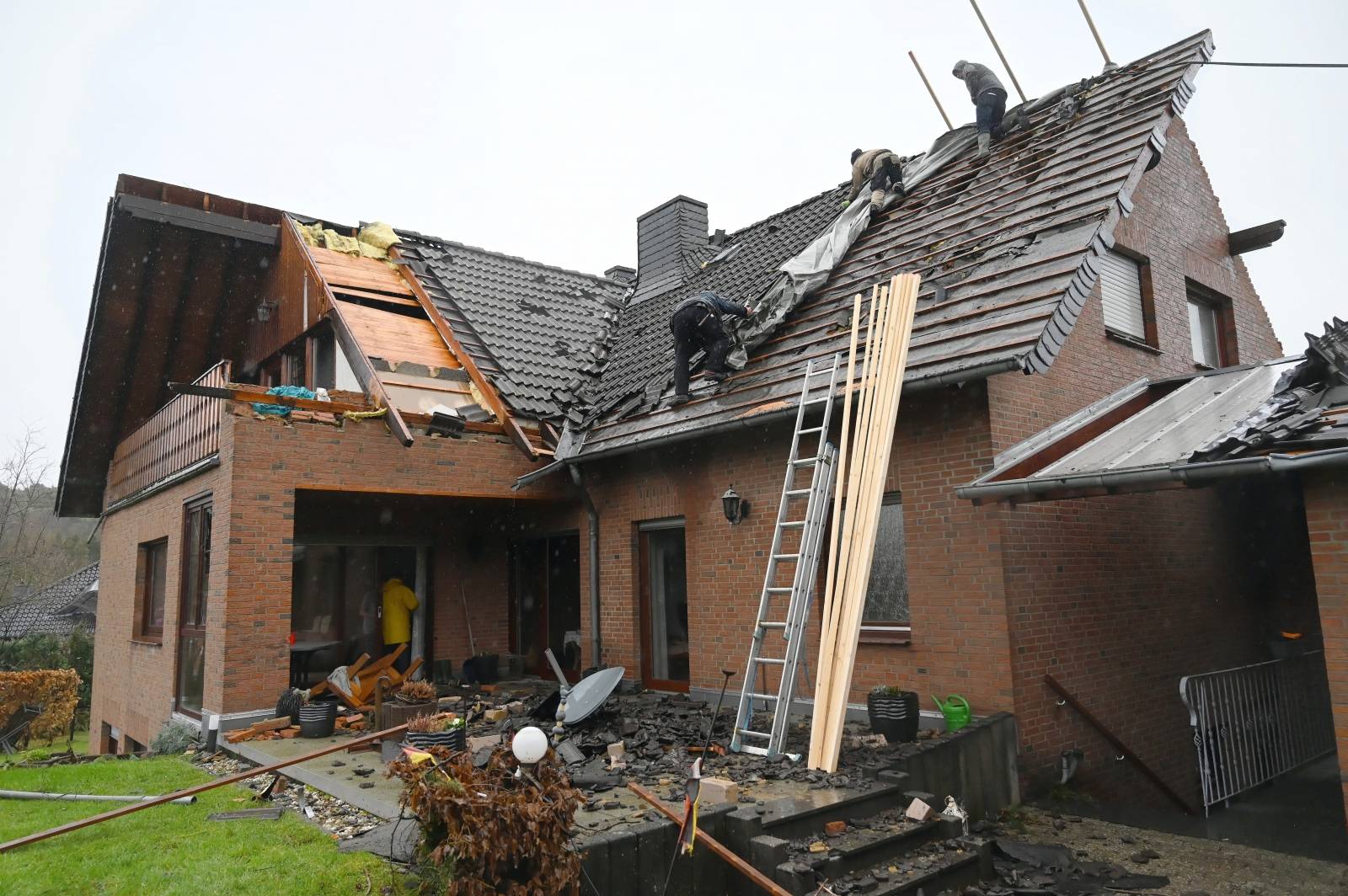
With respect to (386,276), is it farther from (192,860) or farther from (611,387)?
(192,860)

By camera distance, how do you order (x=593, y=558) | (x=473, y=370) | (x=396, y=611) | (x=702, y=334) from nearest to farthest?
(x=702, y=334) → (x=593, y=558) → (x=473, y=370) → (x=396, y=611)

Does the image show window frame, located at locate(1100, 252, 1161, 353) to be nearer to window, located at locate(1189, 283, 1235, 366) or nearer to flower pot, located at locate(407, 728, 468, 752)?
window, located at locate(1189, 283, 1235, 366)

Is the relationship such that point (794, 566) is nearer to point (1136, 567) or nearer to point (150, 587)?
point (1136, 567)

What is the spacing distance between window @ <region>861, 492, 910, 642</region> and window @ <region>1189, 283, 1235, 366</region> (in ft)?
17.4

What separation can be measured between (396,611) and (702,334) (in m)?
5.88

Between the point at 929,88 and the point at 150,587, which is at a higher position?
the point at 929,88

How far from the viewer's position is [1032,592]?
725 centimetres

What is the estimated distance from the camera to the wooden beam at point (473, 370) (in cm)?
1110

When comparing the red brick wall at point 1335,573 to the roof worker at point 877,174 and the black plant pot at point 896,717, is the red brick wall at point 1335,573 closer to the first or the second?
the black plant pot at point 896,717

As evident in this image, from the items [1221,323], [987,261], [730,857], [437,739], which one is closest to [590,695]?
[437,739]

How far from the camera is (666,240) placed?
630 inches

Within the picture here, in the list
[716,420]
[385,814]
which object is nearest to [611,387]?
[716,420]

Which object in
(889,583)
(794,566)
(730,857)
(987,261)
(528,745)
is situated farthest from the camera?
(794,566)

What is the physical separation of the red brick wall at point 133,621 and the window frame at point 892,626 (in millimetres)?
6488
